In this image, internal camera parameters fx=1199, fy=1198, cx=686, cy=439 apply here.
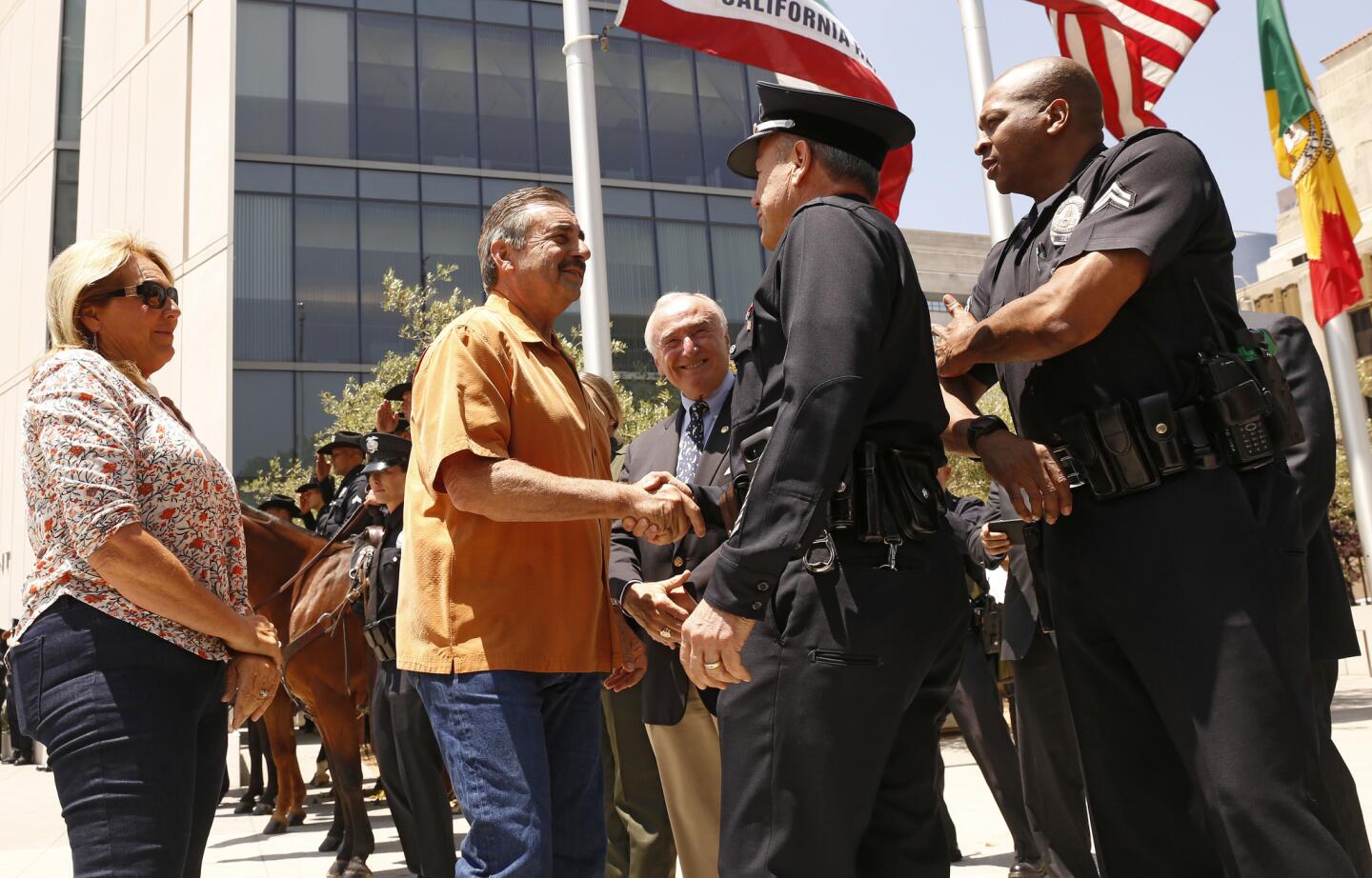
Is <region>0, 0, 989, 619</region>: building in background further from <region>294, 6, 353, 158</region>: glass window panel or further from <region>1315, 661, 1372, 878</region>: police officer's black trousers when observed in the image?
<region>1315, 661, 1372, 878</region>: police officer's black trousers

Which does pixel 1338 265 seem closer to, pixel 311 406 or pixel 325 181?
pixel 311 406

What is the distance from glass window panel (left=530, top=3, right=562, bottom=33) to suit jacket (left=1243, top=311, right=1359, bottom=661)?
28963mm

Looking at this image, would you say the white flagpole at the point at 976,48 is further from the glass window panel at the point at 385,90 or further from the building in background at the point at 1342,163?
the building in background at the point at 1342,163

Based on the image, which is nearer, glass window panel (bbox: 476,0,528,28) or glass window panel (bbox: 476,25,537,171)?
glass window panel (bbox: 476,25,537,171)

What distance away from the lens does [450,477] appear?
3.01 metres

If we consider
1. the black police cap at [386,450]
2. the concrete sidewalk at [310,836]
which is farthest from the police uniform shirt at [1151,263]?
the black police cap at [386,450]

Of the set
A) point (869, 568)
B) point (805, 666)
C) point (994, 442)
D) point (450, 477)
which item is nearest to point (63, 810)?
point (450, 477)

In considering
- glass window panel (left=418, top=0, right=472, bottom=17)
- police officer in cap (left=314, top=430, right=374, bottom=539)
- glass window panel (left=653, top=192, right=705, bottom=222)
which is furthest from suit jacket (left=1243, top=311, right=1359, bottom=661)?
glass window panel (left=418, top=0, right=472, bottom=17)

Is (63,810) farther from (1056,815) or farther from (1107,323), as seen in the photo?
(1056,815)

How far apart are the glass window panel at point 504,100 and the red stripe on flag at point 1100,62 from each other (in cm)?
2255

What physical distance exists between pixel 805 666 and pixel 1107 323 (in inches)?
42.1

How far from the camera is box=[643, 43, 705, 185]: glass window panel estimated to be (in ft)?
103

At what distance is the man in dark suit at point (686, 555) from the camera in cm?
438

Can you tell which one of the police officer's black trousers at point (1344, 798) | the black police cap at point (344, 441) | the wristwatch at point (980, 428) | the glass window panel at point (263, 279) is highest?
the glass window panel at point (263, 279)
